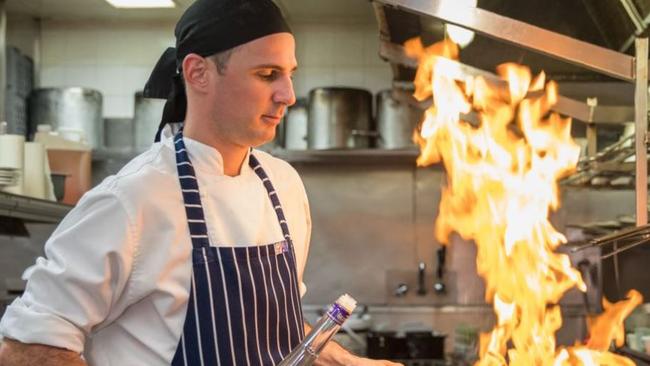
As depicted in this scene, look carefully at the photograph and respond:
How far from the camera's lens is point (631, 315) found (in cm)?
368

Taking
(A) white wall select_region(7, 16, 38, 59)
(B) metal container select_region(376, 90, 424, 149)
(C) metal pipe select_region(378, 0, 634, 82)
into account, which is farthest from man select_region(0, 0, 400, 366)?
(A) white wall select_region(7, 16, 38, 59)

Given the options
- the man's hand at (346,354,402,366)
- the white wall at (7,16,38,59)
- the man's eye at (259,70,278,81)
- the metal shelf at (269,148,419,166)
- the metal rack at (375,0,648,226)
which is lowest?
the man's hand at (346,354,402,366)

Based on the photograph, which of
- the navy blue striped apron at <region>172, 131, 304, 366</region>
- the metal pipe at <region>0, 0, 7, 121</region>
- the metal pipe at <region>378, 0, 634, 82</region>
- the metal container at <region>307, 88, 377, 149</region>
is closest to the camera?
the navy blue striped apron at <region>172, 131, 304, 366</region>

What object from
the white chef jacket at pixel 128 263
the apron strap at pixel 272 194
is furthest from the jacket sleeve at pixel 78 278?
the apron strap at pixel 272 194

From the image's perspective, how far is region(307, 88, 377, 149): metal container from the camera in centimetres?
478

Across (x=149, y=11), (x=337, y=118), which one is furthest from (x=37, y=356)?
(x=149, y=11)

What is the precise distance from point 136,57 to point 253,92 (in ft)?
13.4

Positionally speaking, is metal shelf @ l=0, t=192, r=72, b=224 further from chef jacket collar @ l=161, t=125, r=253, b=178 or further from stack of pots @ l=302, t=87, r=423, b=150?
chef jacket collar @ l=161, t=125, r=253, b=178

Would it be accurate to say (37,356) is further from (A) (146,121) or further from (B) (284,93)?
(A) (146,121)

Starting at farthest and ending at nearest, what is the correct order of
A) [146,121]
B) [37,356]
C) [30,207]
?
[146,121], [30,207], [37,356]

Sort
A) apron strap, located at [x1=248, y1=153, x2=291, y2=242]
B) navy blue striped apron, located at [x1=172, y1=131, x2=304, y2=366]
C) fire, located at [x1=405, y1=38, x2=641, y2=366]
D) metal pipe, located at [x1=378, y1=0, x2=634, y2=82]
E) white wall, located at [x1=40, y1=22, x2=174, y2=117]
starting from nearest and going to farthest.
→ navy blue striped apron, located at [x1=172, y1=131, x2=304, y2=366] < apron strap, located at [x1=248, y1=153, x2=291, y2=242] < metal pipe, located at [x1=378, y1=0, x2=634, y2=82] < fire, located at [x1=405, y1=38, x2=641, y2=366] < white wall, located at [x1=40, y1=22, x2=174, y2=117]

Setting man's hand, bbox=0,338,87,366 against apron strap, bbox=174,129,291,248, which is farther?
apron strap, bbox=174,129,291,248

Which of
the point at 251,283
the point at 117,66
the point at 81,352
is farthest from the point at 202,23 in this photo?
the point at 117,66

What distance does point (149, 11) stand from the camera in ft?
17.0
